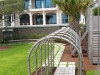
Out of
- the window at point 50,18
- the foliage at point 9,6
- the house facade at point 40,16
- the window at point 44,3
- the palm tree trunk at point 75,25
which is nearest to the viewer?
the palm tree trunk at point 75,25

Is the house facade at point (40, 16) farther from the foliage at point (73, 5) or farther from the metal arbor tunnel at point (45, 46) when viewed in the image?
the metal arbor tunnel at point (45, 46)

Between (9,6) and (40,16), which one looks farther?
(40,16)

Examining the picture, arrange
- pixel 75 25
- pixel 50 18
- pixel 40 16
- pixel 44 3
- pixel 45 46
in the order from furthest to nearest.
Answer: pixel 40 16
pixel 50 18
pixel 44 3
pixel 75 25
pixel 45 46

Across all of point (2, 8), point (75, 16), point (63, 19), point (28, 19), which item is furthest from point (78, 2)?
point (28, 19)

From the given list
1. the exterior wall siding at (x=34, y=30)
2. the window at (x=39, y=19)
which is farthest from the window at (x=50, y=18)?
the exterior wall siding at (x=34, y=30)

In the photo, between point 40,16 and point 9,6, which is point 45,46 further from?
point 40,16

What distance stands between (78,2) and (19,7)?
1182 cm

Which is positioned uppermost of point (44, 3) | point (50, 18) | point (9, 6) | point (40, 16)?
point (44, 3)

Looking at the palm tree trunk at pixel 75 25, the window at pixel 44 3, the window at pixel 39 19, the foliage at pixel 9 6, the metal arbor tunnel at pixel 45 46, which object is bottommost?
the metal arbor tunnel at pixel 45 46

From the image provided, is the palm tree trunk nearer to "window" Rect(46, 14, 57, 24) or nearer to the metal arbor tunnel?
the metal arbor tunnel

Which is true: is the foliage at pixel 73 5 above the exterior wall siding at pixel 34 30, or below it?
above

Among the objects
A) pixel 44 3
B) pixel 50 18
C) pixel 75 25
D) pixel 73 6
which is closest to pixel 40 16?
pixel 50 18

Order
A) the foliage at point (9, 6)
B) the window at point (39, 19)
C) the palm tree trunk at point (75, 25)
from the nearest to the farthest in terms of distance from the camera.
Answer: the palm tree trunk at point (75, 25) < the foliage at point (9, 6) < the window at point (39, 19)

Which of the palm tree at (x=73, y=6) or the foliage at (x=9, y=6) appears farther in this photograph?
the foliage at (x=9, y=6)
